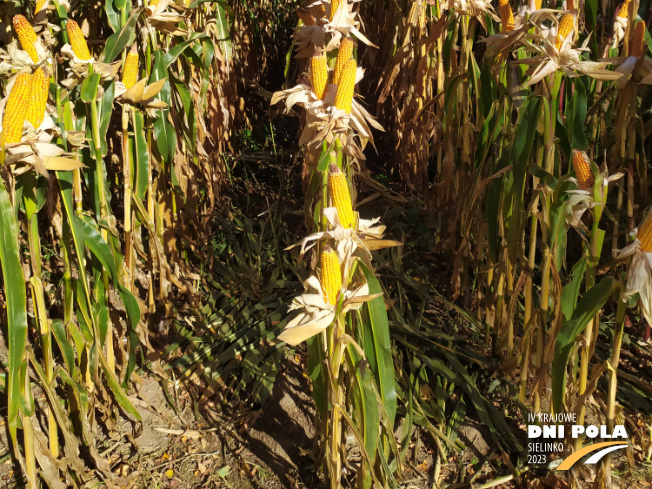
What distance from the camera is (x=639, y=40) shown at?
1320 millimetres

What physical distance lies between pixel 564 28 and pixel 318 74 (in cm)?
63

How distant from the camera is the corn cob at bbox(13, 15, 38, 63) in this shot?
126cm

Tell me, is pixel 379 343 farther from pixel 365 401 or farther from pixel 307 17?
pixel 307 17

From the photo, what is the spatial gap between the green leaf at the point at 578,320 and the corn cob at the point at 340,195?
1.76ft

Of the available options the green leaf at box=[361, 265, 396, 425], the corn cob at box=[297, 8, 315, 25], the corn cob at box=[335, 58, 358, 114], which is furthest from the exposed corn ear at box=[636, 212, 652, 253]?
the corn cob at box=[297, 8, 315, 25]

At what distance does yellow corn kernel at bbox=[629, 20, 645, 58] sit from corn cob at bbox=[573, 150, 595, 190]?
1.22 feet

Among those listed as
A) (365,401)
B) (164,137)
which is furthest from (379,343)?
(164,137)

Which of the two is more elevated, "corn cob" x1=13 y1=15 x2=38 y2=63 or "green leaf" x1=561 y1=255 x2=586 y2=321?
"corn cob" x1=13 y1=15 x2=38 y2=63

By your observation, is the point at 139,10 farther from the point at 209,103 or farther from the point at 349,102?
the point at 209,103

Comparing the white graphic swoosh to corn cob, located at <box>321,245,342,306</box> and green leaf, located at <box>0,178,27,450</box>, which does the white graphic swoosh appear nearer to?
corn cob, located at <box>321,245,342,306</box>

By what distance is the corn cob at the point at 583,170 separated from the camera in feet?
3.81

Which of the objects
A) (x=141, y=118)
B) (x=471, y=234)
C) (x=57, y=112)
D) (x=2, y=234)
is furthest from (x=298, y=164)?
(x=2, y=234)

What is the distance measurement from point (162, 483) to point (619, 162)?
1.60 meters

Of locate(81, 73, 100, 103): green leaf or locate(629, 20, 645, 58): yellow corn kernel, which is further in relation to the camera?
locate(81, 73, 100, 103): green leaf
